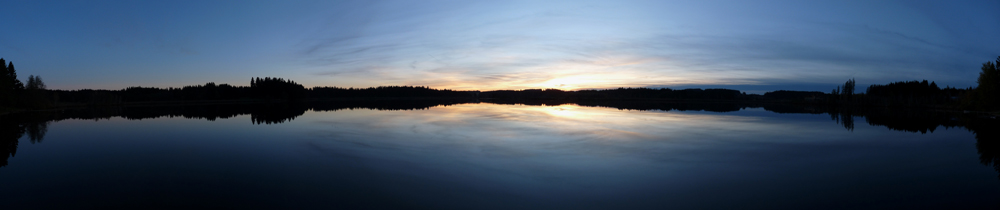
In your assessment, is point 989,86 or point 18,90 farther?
point 18,90

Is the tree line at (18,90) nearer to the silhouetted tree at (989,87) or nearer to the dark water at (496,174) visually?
the dark water at (496,174)

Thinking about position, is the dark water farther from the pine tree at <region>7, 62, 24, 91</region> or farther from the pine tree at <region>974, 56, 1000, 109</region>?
the pine tree at <region>7, 62, 24, 91</region>

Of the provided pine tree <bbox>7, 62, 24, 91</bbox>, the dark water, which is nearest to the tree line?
pine tree <bbox>7, 62, 24, 91</bbox>

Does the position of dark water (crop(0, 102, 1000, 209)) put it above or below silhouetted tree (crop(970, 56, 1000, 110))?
below

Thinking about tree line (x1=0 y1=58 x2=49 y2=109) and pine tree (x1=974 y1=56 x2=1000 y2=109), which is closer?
pine tree (x1=974 y1=56 x2=1000 y2=109)

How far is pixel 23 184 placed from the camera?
28.3 ft

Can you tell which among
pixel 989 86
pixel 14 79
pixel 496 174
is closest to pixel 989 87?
pixel 989 86

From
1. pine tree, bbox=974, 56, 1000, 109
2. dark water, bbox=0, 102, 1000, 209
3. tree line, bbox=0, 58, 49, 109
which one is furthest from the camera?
tree line, bbox=0, 58, 49, 109

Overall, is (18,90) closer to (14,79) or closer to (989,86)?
(14,79)

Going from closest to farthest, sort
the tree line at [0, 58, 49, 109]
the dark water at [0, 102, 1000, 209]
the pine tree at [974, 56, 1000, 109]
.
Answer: the dark water at [0, 102, 1000, 209]
the pine tree at [974, 56, 1000, 109]
the tree line at [0, 58, 49, 109]

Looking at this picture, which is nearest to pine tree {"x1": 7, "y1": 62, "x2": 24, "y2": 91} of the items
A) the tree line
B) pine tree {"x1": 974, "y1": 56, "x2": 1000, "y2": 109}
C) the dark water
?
the tree line

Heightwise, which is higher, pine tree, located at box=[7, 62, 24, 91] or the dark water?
pine tree, located at box=[7, 62, 24, 91]

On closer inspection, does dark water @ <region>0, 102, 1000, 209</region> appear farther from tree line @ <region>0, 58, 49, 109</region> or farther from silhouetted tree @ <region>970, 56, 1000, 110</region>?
tree line @ <region>0, 58, 49, 109</region>

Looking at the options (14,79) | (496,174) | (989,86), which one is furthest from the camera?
(14,79)
